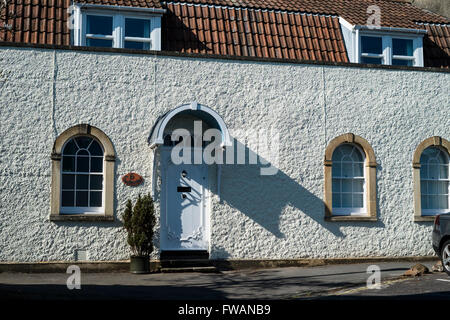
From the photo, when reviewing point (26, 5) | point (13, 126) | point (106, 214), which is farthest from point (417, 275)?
point (26, 5)

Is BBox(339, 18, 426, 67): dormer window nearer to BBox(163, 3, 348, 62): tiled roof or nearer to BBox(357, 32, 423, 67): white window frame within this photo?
BBox(357, 32, 423, 67): white window frame

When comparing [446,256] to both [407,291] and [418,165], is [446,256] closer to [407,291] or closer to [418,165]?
[407,291]

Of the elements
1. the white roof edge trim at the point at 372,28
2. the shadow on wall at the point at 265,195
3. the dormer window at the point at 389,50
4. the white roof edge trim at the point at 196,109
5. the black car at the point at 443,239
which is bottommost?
the black car at the point at 443,239

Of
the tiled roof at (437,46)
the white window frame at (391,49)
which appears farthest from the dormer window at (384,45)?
the tiled roof at (437,46)

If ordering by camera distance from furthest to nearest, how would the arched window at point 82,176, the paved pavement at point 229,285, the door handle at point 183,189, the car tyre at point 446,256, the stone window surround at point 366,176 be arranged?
the stone window surround at point 366,176 < the door handle at point 183,189 < the arched window at point 82,176 < the car tyre at point 446,256 < the paved pavement at point 229,285

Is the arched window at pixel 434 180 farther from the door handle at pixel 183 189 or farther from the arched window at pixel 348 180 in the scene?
the door handle at pixel 183 189

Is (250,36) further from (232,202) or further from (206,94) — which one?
(232,202)

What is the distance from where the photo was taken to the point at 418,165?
51.7ft

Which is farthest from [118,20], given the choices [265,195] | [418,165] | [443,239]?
[443,239]

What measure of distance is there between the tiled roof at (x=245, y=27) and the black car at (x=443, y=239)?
17.8ft

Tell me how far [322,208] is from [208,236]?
275 cm

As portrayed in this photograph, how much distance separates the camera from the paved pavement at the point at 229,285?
34.6 ft

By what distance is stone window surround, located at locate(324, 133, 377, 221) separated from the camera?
595 inches

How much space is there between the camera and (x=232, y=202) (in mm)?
14570
